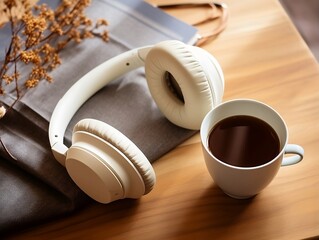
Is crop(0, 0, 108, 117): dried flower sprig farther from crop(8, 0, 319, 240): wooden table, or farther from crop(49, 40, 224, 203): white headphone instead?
crop(8, 0, 319, 240): wooden table

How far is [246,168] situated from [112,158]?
154 millimetres

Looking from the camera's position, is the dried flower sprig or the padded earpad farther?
the dried flower sprig

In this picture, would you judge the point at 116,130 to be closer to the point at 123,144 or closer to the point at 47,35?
the point at 123,144

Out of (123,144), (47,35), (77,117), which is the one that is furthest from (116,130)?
(47,35)

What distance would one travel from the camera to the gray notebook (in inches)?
24.5

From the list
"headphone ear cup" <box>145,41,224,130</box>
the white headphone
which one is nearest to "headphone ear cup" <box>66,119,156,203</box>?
the white headphone

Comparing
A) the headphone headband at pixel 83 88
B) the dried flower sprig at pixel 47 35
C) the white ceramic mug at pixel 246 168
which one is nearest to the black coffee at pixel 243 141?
the white ceramic mug at pixel 246 168

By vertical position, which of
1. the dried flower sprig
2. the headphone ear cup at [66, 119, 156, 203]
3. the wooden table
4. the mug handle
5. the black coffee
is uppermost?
the dried flower sprig

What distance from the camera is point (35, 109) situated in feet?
2.27

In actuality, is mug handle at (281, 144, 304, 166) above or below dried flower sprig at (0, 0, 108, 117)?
below

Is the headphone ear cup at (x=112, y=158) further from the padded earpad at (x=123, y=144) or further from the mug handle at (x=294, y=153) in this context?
the mug handle at (x=294, y=153)

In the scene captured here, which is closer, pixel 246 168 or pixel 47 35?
pixel 246 168

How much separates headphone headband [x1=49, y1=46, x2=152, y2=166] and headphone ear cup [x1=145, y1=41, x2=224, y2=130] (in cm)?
4

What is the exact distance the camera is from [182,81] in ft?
2.01
